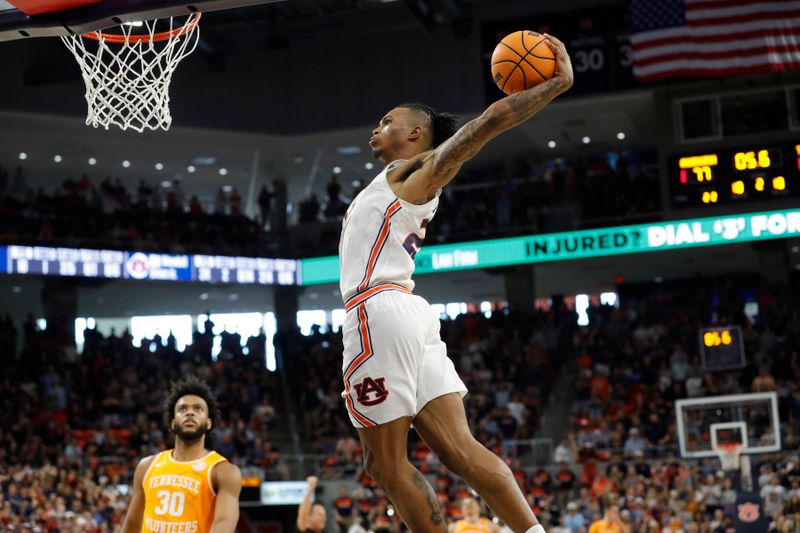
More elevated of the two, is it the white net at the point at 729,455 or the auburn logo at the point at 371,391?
the auburn logo at the point at 371,391

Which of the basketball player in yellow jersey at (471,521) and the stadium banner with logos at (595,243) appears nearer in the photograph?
the basketball player in yellow jersey at (471,521)

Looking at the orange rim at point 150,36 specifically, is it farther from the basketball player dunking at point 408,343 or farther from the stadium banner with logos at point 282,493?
the stadium banner with logos at point 282,493

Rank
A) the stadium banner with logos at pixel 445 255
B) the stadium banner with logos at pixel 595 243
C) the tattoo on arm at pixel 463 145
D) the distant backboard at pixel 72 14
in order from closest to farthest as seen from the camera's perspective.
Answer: the tattoo on arm at pixel 463 145 < the distant backboard at pixel 72 14 < the stadium banner with logos at pixel 595 243 < the stadium banner with logos at pixel 445 255

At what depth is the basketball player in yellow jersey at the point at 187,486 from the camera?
18.8 ft

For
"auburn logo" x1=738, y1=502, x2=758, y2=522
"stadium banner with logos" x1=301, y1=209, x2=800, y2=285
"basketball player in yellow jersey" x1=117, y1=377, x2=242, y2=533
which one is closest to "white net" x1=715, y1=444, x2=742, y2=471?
"auburn logo" x1=738, y1=502, x2=758, y2=522

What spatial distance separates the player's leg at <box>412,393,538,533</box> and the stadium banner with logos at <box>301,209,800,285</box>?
1745cm

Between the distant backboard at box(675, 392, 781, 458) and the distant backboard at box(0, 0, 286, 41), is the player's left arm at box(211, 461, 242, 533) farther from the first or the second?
the distant backboard at box(675, 392, 781, 458)

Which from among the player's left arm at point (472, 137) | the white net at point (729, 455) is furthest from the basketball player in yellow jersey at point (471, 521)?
the player's left arm at point (472, 137)

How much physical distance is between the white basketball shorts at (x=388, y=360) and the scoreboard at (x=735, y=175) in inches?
576

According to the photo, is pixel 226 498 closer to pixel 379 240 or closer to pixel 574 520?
pixel 379 240

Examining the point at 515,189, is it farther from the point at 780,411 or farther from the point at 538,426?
the point at 780,411

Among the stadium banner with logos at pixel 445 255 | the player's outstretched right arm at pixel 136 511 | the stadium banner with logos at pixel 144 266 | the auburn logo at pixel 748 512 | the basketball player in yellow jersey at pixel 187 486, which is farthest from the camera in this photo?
the stadium banner with logos at pixel 144 266

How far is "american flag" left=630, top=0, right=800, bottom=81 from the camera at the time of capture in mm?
18469

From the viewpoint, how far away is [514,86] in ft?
14.2
